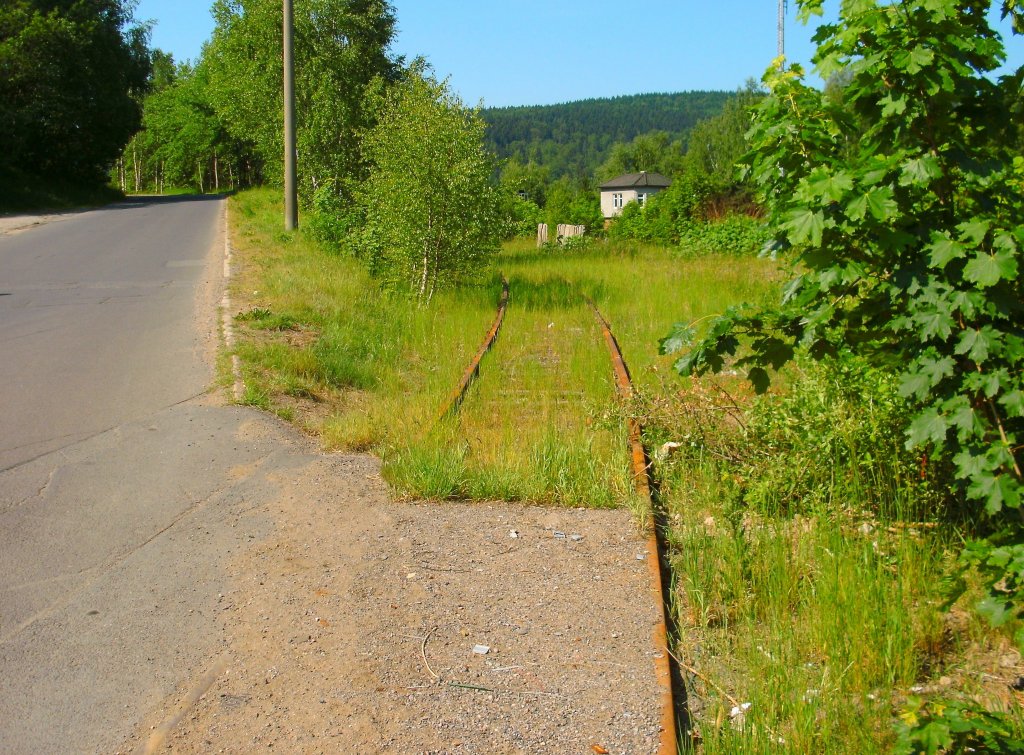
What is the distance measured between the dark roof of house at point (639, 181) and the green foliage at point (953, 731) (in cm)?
12731

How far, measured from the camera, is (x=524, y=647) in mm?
4293

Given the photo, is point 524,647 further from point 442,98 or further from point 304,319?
point 442,98

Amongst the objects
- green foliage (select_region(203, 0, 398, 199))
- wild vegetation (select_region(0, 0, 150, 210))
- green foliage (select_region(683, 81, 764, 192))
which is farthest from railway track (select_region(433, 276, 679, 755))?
green foliage (select_region(683, 81, 764, 192))

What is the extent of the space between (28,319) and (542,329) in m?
6.43

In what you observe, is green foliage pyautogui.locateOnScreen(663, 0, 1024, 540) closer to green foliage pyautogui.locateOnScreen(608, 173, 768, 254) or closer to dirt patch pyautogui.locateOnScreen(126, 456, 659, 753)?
dirt patch pyautogui.locateOnScreen(126, 456, 659, 753)

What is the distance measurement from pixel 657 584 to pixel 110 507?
11.4 feet

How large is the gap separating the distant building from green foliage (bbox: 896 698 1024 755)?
124805 mm

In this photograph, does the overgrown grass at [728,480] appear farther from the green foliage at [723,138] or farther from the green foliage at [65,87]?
the green foliage at [723,138]

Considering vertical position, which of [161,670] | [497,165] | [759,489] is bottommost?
[161,670]

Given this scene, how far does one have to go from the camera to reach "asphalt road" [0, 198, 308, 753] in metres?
4.02

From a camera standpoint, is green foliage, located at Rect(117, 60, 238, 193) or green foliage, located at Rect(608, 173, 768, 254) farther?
green foliage, located at Rect(117, 60, 238, 193)

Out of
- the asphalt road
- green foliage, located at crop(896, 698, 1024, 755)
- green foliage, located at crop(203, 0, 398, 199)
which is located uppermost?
green foliage, located at crop(203, 0, 398, 199)

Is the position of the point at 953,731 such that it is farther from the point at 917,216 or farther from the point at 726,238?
the point at 726,238

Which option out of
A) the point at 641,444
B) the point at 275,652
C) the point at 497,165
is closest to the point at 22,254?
the point at 497,165
